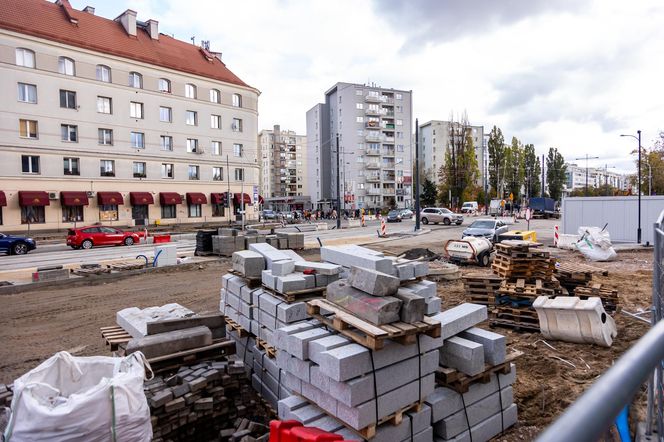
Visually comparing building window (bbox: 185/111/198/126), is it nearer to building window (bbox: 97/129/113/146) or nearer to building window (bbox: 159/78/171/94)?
building window (bbox: 159/78/171/94)

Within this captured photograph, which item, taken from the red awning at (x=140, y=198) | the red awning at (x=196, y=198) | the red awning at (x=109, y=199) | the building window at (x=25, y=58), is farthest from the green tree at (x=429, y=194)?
the building window at (x=25, y=58)

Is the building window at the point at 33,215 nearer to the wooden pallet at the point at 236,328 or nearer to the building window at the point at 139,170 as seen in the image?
the building window at the point at 139,170

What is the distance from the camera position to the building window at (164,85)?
47312mm

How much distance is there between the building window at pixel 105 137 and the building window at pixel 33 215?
27.9 ft

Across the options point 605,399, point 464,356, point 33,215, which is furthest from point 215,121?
point 605,399

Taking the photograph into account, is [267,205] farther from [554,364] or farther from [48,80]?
[554,364]

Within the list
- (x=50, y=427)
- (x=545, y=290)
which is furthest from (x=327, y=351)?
(x=545, y=290)

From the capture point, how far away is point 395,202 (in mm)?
91062

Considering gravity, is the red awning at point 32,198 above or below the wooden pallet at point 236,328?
above

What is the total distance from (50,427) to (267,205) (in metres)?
107

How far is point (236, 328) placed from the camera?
7.79 metres

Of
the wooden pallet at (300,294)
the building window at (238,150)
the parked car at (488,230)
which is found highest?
the building window at (238,150)

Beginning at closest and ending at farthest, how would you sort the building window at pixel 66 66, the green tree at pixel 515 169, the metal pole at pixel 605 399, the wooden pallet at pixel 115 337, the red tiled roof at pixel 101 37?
the metal pole at pixel 605 399
the wooden pallet at pixel 115 337
the red tiled roof at pixel 101 37
the building window at pixel 66 66
the green tree at pixel 515 169

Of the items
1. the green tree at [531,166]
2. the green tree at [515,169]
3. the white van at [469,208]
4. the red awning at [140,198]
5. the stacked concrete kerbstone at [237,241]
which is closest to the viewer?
the stacked concrete kerbstone at [237,241]
